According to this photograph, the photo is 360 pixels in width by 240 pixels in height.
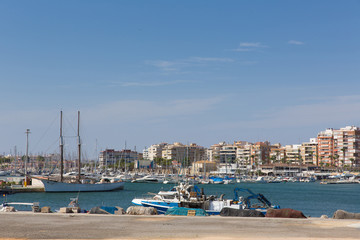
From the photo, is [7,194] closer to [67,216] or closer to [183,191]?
[183,191]

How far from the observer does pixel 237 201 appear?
150 feet

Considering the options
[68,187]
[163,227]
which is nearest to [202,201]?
[163,227]

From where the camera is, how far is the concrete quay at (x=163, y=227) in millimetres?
21422

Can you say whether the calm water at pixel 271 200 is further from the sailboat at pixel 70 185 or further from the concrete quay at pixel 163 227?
the concrete quay at pixel 163 227

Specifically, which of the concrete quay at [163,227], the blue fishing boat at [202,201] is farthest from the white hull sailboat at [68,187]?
the concrete quay at [163,227]

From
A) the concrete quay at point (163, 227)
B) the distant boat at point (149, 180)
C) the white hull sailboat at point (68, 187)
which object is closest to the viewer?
the concrete quay at point (163, 227)

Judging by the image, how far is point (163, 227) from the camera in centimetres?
2409

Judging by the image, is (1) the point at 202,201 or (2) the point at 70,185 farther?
(2) the point at 70,185

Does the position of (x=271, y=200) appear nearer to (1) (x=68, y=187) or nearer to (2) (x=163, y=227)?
(1) (x=68, y=187)

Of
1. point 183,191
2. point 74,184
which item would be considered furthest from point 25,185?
point 183,191

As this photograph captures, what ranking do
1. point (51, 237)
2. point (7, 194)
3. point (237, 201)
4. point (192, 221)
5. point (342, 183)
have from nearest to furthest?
point (51, 237) < point (192, 221) < point (237, 201) < point (7, 194) < point (342, 183)

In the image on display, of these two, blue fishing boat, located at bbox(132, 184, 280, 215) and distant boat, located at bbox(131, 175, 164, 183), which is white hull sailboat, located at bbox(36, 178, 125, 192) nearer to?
blue fishing boat, located at bbox(132, 184, 280, 215)

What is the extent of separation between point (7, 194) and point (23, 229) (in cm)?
7183

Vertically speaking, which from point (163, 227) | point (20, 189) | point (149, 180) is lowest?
point (149, 180)
